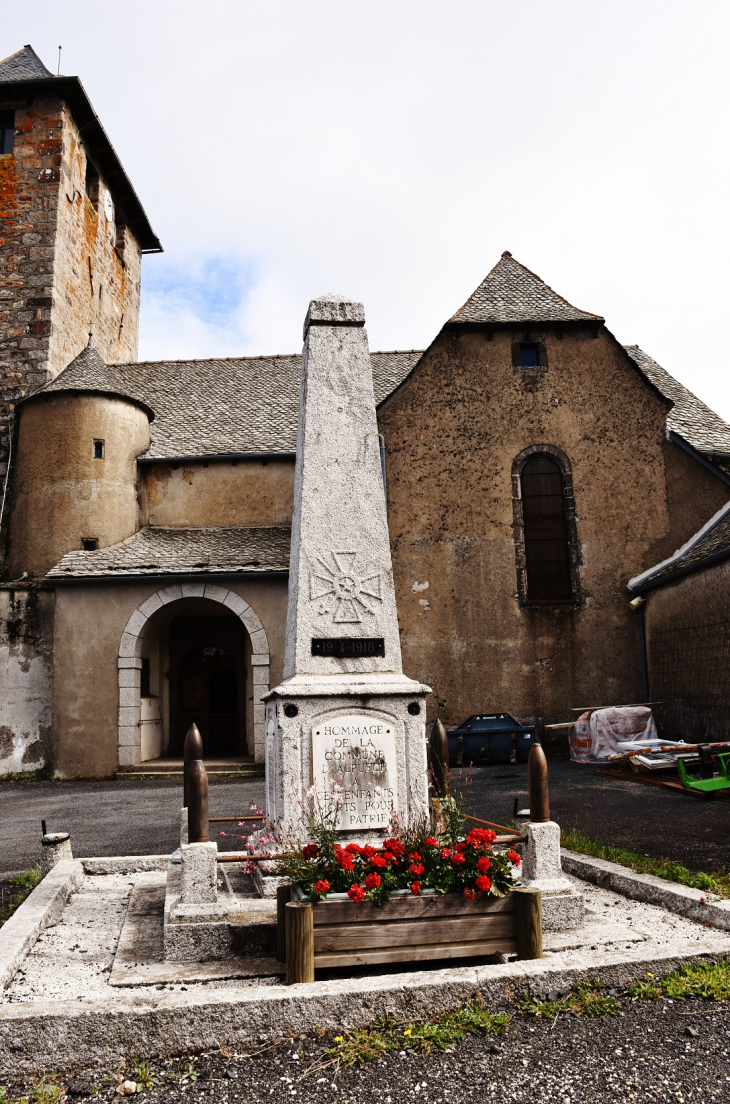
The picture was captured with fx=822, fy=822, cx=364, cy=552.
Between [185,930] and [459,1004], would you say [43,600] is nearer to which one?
[185,930]

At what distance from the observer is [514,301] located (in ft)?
56.6

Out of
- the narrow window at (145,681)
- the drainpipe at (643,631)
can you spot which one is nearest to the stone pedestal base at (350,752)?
the drainpipe at (643,631)

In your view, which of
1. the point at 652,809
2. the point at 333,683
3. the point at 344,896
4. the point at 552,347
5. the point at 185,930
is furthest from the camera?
the point at 552,347

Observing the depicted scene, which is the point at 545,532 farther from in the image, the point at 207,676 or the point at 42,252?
the point at 42,252

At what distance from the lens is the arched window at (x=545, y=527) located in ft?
51.6

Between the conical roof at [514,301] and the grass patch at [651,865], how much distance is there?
11732 millimetres

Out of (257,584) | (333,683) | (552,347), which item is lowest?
(333,683)

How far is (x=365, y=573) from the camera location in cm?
582

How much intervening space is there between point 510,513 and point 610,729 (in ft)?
14.4

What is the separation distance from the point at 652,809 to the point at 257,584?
27.6ft

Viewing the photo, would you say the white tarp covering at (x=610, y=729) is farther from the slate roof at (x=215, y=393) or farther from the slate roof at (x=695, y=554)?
the slate roof at (x=215, y=393)

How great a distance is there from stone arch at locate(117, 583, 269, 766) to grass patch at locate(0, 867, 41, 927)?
7.93m

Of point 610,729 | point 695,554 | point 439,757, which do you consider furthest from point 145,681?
point 439,757

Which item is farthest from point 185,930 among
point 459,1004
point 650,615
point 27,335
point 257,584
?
point 27,335
